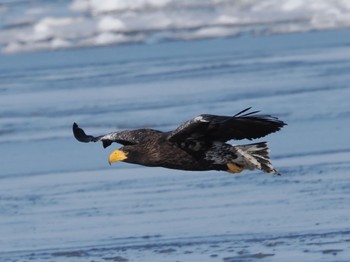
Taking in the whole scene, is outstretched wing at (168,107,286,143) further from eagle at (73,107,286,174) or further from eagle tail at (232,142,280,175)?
eagle tail at (232,142,280,175)

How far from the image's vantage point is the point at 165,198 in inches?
401

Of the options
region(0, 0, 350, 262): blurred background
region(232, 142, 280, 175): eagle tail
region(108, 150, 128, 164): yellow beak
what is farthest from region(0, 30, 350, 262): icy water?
region(108, 150, 128, 164): yellow beak

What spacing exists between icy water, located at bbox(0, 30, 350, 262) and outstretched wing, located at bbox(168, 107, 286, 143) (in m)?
0.79

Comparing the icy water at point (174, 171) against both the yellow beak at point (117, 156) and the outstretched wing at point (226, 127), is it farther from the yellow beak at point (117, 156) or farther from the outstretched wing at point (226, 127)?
the outstretched wing at point (226, 127)

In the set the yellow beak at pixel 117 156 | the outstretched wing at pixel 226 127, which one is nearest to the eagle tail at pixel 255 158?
the outstretched wing at pixel 226 127

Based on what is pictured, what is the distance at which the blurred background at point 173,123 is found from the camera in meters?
9.20

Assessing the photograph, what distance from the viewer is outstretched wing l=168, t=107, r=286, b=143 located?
26.3 ft

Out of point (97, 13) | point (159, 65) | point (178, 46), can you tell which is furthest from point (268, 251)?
point (97, 13)

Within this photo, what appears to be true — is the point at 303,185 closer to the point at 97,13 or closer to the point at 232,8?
the point at 232,8

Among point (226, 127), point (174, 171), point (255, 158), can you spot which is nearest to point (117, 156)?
point (226, 127)

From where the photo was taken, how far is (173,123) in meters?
13.0

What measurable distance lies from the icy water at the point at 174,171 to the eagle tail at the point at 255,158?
0.54 metres

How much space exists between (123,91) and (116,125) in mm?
2014

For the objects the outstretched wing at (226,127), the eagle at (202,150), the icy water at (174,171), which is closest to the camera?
the outstretched wing at (226,127)
